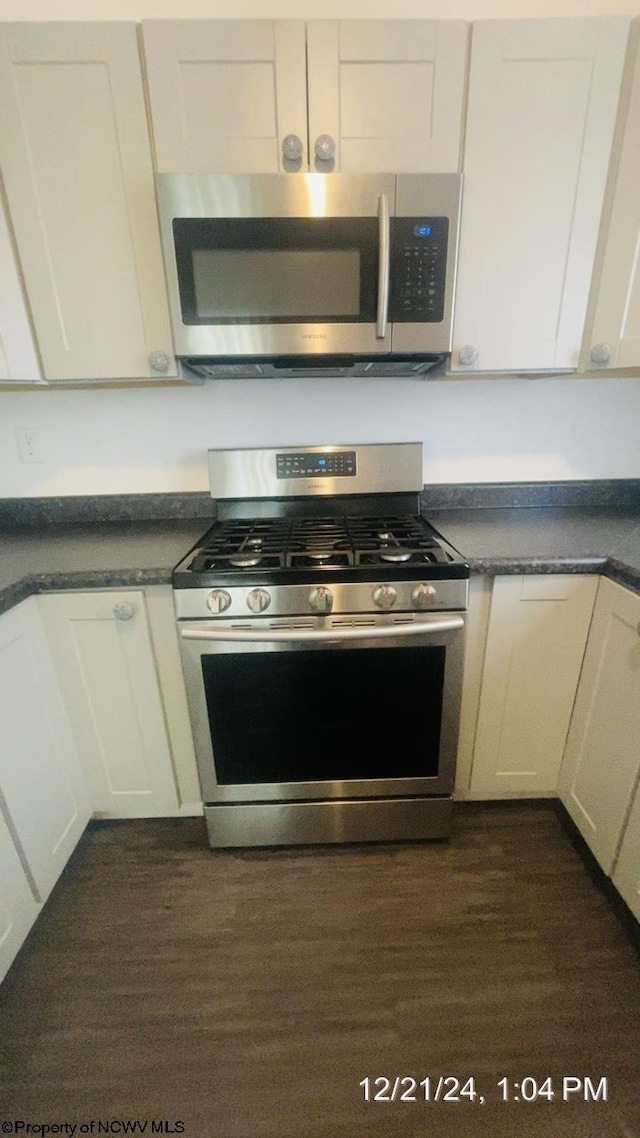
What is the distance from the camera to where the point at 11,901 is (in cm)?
112

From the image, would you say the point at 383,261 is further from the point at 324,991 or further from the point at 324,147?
the point at 324,991

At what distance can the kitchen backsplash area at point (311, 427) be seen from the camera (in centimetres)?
159

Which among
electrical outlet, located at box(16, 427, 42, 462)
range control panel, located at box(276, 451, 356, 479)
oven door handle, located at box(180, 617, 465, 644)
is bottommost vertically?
oven door handle, located at box(180, 617, 465, 644)

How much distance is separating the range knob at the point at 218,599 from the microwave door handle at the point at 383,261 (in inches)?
30.5

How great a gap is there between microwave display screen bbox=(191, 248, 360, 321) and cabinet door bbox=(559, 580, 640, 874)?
1.03m

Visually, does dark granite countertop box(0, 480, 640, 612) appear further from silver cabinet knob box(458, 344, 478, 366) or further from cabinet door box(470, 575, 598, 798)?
silver cabinet knob box(458, 344, 478, 366)

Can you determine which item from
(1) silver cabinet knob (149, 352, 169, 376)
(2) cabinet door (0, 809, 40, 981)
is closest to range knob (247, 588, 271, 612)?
(1) silver cabinet knob (149, 352, 169, 376)

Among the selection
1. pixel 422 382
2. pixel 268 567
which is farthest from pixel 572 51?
pixel 268 567

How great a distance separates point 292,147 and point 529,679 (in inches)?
59.3

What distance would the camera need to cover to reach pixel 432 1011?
42.4 inches

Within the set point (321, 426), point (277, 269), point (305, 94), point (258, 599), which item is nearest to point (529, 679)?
point (258, 599)

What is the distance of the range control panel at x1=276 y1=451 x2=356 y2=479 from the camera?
1.54 meters

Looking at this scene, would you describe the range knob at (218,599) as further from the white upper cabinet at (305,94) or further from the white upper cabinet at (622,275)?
the white upper cabinet at (622,275)

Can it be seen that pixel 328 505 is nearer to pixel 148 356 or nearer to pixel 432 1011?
pixel 148 356
